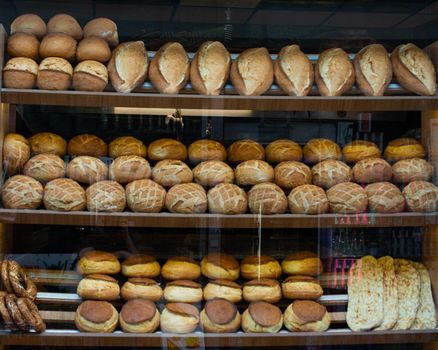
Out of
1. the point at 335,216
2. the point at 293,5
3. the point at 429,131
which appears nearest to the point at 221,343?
the point at 335,216

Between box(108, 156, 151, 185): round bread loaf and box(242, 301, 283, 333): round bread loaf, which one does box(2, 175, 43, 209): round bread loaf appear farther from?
box(242, 301, 283, 333): round bread loaf

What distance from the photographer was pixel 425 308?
301 centimetres

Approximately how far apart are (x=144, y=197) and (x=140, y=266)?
36 cm

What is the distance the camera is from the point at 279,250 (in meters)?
3.09

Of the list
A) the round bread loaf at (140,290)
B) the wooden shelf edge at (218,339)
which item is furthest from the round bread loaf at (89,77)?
the wooden shelf edge at (218,339)

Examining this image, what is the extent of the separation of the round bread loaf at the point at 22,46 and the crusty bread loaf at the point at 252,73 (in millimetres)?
1003

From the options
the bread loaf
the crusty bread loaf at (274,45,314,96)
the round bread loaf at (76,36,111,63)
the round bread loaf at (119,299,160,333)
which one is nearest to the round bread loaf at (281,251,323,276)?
the round bread loaf at (119,299,160,333)

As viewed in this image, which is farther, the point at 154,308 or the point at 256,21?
the point at 256,21

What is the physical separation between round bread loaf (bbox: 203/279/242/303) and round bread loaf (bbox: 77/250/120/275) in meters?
0.47

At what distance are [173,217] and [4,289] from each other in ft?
2.88

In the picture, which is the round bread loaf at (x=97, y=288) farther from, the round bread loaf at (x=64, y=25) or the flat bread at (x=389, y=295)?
the flat bread at (x=389, y=295)

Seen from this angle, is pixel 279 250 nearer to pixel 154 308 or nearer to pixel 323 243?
pixel 323 243

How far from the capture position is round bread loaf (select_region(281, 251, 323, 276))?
3045 mm

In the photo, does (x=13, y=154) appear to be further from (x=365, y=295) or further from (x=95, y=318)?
(x=365, y=295)
